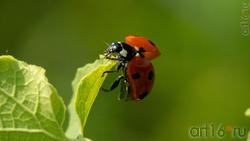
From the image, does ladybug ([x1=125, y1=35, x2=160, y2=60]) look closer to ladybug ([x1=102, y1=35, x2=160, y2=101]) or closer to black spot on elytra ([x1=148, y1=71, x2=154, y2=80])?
ladybug ([x1=102, y1=35, x2=160, y2=101])

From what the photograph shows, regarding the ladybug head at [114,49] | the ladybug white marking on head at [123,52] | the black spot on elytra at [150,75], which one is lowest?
the black spot on elytra at [150,75]

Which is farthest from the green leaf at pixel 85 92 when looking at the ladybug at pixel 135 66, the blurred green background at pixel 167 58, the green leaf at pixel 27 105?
the blurred green background at pixel 167 58

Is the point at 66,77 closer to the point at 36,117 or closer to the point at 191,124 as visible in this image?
the point at 191,124

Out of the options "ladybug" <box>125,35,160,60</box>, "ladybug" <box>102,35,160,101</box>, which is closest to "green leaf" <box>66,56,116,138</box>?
"ladybug" <box>102,35,160,101</box>

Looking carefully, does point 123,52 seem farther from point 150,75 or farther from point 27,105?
point 27,105

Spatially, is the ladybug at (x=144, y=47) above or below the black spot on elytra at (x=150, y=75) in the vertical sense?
above

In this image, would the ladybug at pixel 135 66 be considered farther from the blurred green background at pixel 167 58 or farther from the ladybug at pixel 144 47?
the blurred green background at pixel 167 58
